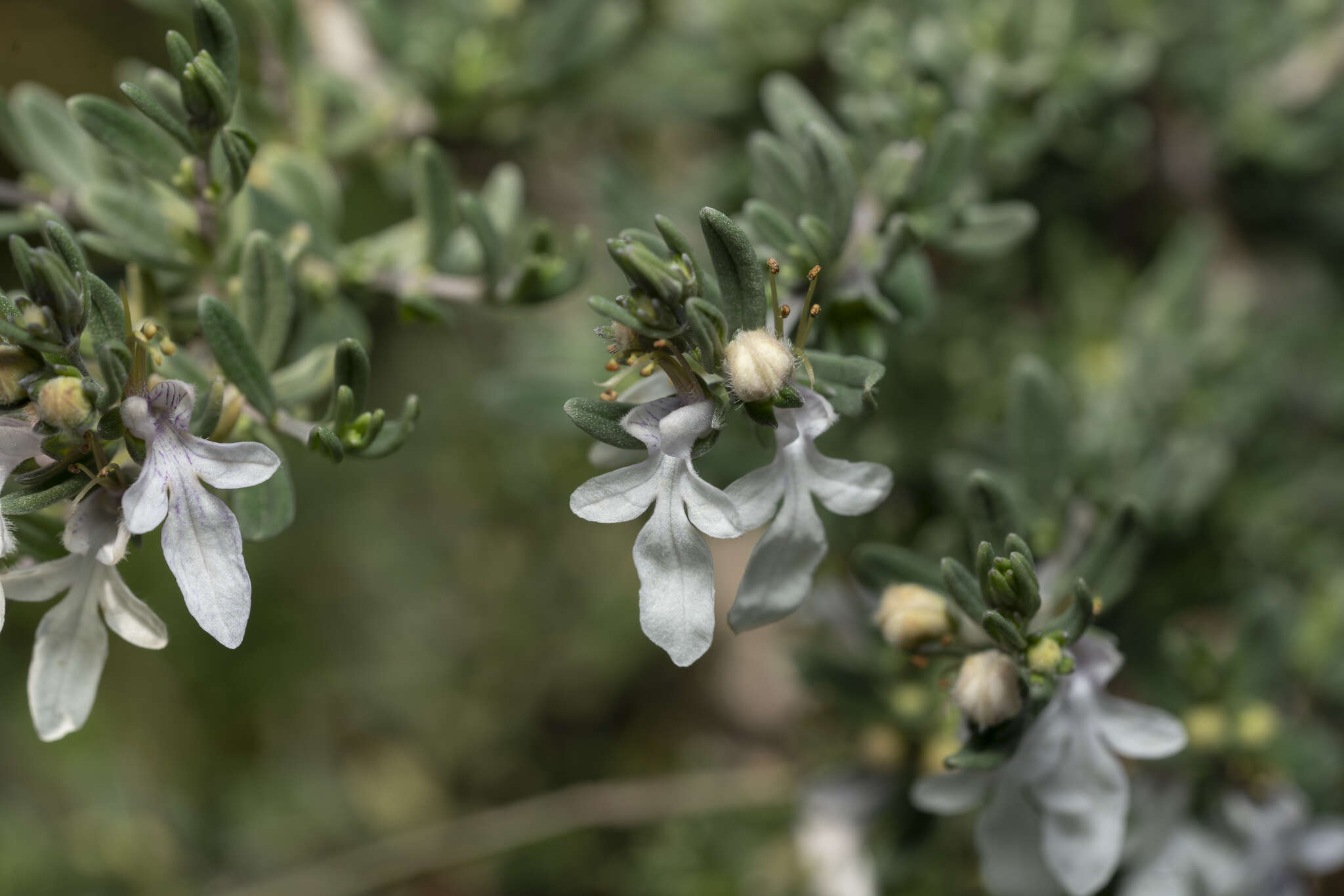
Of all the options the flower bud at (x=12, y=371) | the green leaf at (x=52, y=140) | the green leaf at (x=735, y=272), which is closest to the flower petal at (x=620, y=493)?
the green leaf at (x=735, y=272)

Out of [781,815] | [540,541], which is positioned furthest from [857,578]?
[540,541]

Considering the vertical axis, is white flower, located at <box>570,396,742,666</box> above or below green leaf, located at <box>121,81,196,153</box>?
below

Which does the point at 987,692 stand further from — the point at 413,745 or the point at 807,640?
the point at 413,745

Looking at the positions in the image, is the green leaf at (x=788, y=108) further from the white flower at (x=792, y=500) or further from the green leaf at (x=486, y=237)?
the white flower at (x=792, y=500)

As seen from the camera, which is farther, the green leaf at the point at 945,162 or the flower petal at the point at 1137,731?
the green leaf at the point at 945,162

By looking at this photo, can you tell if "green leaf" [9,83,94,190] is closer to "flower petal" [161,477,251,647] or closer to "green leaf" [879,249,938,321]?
"flower petal" [161,477,251,647]

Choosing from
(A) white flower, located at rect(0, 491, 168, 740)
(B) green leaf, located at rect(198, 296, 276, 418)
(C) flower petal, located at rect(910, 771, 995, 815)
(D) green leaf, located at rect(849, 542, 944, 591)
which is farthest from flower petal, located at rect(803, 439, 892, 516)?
(A) white flower, located at rect(0, 491, 168, 740)
